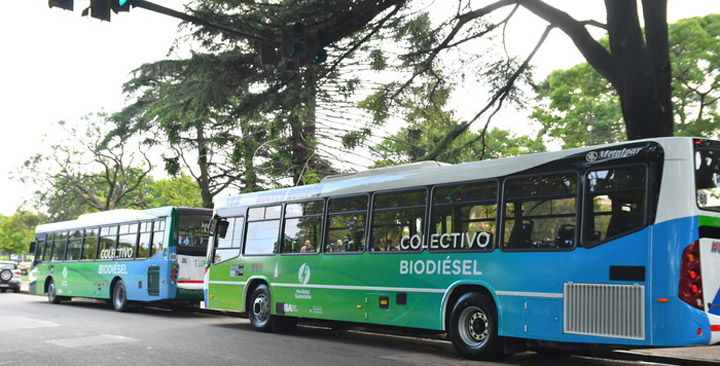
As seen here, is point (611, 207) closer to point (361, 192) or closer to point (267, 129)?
point (361, 192)

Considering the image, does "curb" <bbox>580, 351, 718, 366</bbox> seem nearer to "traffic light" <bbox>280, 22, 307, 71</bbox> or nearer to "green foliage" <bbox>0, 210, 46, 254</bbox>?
"traffic light" <bbox>280, 22, 307, 71</bbox>

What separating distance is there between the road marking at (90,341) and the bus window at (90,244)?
10545mm

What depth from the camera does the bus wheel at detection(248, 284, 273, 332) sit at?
48.2 ft

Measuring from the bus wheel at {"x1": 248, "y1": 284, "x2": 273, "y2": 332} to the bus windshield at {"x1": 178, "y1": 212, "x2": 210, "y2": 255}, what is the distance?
4.47 meters

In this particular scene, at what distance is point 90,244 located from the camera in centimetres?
2317

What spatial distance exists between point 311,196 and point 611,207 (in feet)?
21.4

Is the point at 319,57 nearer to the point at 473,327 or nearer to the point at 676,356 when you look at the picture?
the point at 473,327

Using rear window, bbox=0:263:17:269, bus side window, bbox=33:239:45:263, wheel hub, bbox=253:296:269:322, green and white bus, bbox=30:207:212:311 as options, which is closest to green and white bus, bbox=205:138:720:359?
wheel hub, bbox=253:296:269:322

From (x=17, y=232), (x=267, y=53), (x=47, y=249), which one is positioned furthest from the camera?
(x=17, y=232)

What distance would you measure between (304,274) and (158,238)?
7078 millimetres

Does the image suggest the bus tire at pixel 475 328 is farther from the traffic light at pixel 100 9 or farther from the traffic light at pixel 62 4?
the traffic light at pixel 62 4

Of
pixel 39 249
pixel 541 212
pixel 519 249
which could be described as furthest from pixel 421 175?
pixel 39 249

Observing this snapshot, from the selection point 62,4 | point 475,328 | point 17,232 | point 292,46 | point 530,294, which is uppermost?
point 292,46

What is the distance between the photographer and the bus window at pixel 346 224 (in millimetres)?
12711
